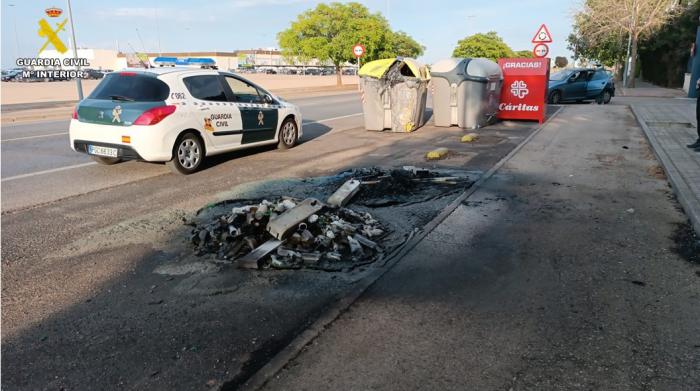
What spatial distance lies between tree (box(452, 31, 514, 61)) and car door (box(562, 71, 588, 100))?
55.0m

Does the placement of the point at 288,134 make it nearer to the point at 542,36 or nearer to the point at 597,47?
the point at 542,36

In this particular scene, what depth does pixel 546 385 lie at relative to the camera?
8.90 ft

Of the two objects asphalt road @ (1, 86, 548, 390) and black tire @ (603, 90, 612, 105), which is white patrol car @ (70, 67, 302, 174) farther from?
black tire @ (603, 90, 612, 105)

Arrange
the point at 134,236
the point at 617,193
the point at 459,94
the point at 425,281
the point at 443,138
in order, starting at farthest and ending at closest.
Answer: the point at 459,94 → the point at 443,138 → the point at 617,193 → the point at 134,236 → the point at 425,281

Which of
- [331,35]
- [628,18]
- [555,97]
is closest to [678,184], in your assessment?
[555,97]

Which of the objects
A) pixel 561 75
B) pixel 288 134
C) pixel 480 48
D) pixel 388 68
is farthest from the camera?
pixel 480 48

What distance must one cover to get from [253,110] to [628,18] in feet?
119

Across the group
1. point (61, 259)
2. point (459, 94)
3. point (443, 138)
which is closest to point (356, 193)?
point (61, 259)

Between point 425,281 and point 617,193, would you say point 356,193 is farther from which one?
point 617,193

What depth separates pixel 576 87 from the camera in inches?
888

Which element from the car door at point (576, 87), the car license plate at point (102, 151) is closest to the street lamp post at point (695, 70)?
the car door at point (576, 87)

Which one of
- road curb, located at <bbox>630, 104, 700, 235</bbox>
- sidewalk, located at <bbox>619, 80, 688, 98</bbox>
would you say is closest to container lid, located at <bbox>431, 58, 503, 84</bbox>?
road curb, located at <bbox>630, 104, 700, 235</bbox>

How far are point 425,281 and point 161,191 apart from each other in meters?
4.37

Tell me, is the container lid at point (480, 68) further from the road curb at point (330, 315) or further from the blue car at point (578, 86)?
the blue car at point (578, 86)
